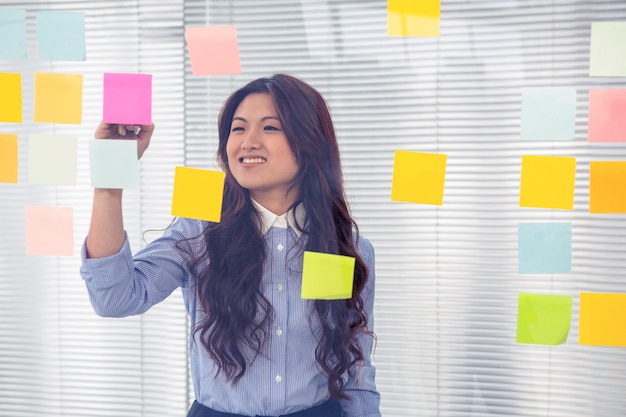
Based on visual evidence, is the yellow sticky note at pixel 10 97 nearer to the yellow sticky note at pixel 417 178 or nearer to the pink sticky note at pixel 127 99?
the pink sticky note at pixel 127 99

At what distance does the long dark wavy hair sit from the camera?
5.14 feet

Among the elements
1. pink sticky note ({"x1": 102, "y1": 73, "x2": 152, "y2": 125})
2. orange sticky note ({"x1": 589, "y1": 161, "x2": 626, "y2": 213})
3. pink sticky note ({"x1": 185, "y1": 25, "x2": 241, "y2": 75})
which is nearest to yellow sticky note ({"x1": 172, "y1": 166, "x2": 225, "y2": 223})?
pink sticky note ({"x1": 102, "y1": 73, "x2": 152, "y2": 125})

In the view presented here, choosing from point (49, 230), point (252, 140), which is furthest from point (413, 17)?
point (49, 230)

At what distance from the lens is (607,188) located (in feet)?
5.55

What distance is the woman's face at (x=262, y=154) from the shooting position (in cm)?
162

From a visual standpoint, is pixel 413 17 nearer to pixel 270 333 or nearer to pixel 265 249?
pixel 265 249

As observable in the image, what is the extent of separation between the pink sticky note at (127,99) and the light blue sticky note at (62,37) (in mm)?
144

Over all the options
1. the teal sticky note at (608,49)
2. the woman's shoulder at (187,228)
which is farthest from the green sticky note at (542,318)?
the woman's shoulder at (187,228)

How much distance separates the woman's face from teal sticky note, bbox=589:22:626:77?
2.51 feet

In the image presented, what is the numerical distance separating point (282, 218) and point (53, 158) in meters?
0.64

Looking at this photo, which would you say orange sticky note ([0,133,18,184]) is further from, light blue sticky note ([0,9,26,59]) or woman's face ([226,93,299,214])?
woman's face ([226,93,299,214])

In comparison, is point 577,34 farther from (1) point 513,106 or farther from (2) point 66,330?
(2) point 66,330

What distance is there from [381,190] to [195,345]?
78 cm

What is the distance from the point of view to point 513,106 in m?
2.00
